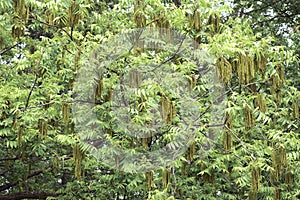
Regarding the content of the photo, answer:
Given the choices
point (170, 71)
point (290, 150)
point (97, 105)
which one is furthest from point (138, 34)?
point (290, 150)

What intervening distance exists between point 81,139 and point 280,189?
3035 millimetres

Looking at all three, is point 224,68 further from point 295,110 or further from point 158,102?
point 295,110

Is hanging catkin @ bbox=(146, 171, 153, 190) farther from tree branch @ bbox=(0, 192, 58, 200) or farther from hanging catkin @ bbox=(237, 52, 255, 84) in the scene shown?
tree branch @ bbox=(0, 192, 58, 200)

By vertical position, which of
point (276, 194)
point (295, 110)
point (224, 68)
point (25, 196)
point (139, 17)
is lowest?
point (25, 196)

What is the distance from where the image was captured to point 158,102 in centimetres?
574

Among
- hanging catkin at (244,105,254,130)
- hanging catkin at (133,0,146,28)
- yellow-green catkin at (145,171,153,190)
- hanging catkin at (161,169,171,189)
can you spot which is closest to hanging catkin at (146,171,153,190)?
yellow-green catkin at (145,171,153,190)

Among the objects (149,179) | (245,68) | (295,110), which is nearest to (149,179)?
(149,179)

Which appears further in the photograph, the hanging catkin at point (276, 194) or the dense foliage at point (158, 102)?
the hanging catkin at point (276, 194)

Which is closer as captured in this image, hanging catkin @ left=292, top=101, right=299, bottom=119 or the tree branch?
hanging catkin @ left=292, top=101, right=299, bottom=119

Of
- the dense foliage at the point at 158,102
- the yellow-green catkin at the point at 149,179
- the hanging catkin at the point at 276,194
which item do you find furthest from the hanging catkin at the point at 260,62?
the hanging catkin at the point at 276,194

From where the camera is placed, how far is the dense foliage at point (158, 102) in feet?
17.8

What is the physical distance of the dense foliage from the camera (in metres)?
5.42

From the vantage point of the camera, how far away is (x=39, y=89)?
6.29 m

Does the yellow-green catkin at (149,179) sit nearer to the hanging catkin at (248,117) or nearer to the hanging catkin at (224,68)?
the hanging catkin at (248,117)
